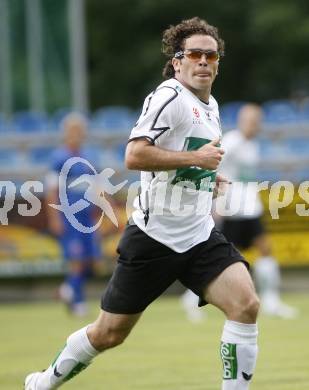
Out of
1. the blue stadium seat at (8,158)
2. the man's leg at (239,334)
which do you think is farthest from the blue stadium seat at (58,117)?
the man's leg at (239,334)

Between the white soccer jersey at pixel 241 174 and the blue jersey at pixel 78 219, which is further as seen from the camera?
the blue jersey at pixel 78 219

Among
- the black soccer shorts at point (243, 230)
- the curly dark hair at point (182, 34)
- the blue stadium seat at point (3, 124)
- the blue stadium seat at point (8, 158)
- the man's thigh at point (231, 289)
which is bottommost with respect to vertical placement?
the black soccer shorts at point (243, 230)

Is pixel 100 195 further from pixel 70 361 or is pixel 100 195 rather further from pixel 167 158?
pixel 167 158

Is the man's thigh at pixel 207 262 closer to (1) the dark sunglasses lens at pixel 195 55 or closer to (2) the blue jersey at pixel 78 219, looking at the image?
(1) the dark sunglasses lens at pixel 195 55

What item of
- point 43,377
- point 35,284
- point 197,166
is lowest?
point 35,284

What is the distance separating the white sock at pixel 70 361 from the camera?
739 cm

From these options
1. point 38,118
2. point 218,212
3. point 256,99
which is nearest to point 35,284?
point 218,212

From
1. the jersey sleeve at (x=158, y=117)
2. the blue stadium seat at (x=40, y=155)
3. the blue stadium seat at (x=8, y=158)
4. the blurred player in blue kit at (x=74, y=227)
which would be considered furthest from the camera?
the blue stadium seat at (x=8, y=158)

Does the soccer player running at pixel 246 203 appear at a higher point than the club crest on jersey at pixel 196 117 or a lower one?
lower

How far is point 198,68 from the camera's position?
7.28 meters

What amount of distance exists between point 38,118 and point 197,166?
14.8m

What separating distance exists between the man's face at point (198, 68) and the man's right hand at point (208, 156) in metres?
0.47

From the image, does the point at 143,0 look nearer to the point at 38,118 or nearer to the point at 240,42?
the point at 240,42

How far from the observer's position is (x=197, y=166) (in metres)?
6.98
